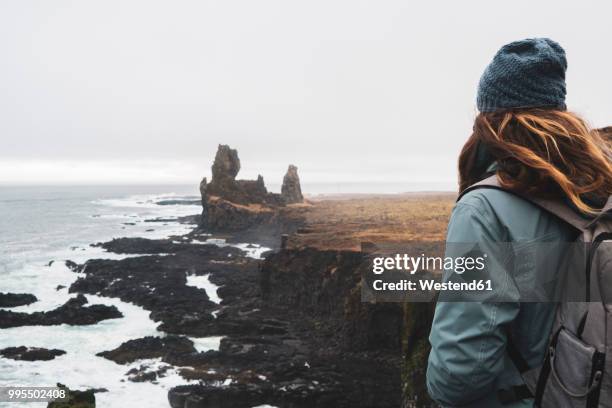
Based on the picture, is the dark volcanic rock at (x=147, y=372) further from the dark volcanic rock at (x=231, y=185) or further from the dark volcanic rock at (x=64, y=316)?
the dark volcanic rock at (x=231, y=185)

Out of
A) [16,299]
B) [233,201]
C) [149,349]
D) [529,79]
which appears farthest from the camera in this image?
[233,201]

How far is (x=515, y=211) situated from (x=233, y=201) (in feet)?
233

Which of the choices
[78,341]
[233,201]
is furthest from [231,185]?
[78,341]

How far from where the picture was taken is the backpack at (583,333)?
1745 mm

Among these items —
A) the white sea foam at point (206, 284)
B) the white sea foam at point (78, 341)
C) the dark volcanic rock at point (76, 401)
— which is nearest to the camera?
the dark volcanic rock at point (76, 401)

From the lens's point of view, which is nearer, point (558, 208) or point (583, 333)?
point (583, 333)

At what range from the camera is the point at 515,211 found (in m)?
1.99

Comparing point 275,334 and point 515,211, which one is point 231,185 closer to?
point 275,334

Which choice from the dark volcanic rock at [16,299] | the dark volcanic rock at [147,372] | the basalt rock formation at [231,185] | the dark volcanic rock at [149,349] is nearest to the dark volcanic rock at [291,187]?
the basalt rock formation at [231,185]

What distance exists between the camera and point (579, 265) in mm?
1903

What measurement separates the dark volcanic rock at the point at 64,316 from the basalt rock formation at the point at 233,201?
38377mm

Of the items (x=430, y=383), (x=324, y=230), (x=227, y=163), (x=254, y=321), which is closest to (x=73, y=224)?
(x=227, y=163)

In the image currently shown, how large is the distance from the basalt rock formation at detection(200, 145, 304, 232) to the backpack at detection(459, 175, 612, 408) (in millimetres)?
64778

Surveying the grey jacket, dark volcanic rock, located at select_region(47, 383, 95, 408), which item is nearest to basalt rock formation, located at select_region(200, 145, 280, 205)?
dark volcanic rock, located at select_region(47, 383, 95, 408)
